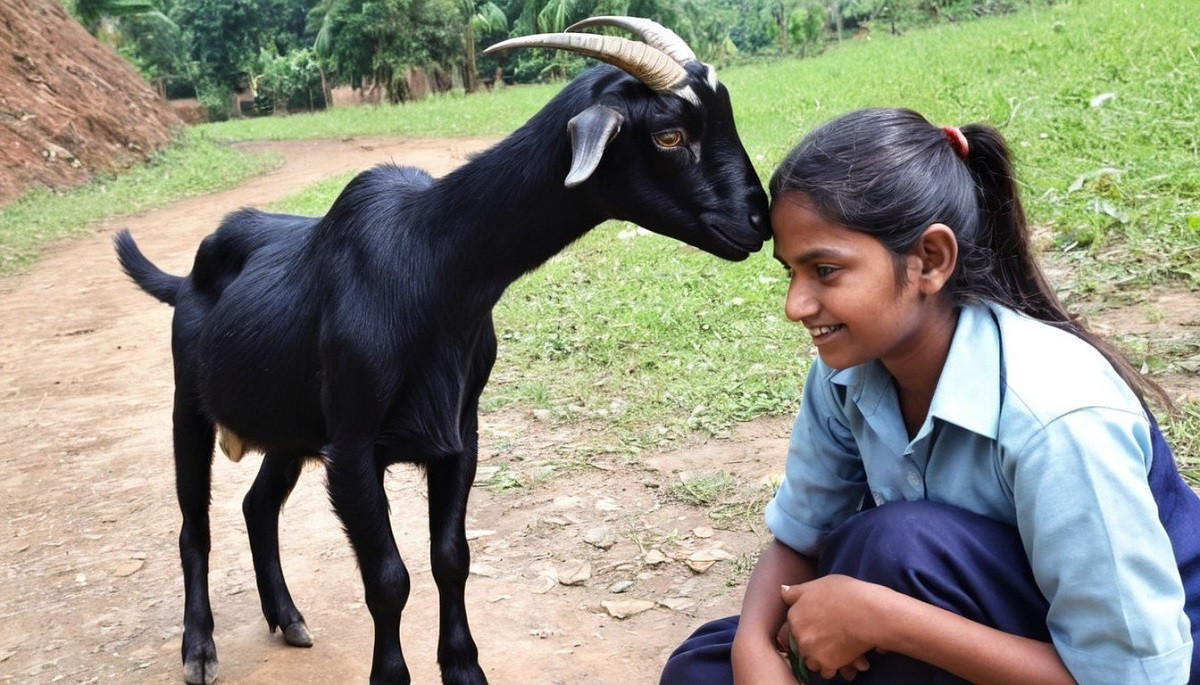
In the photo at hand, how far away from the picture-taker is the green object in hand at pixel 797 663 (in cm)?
208

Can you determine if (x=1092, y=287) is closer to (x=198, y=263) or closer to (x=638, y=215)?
(x=638, y=215)

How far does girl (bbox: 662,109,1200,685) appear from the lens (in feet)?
5.67

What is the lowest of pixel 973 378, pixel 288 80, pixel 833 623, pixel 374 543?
pixel 288 80

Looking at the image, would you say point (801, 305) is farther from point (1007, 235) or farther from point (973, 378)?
point (1007, 235)

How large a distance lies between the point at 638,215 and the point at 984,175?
2.79 feet

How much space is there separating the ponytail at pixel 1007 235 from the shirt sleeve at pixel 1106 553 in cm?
37

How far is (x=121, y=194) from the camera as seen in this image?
1414 cm

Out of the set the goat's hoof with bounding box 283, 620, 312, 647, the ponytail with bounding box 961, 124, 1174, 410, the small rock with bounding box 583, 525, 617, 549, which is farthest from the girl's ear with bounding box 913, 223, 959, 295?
the goat's hoof with bounding box 283, 620, 312, 647

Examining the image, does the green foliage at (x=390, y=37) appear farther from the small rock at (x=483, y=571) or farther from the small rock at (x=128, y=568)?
the small rock at (x=483, y=571)

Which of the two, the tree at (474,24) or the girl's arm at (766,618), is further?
the tree at (474,24)

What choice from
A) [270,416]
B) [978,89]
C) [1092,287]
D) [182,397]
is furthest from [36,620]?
[978,89]

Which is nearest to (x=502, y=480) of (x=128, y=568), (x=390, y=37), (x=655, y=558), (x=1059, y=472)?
(x=655, y=558)

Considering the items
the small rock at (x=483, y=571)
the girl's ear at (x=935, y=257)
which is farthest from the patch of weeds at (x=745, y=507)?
the girl's ear at (x=935, y=257)

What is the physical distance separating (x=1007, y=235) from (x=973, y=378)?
0.33 m
